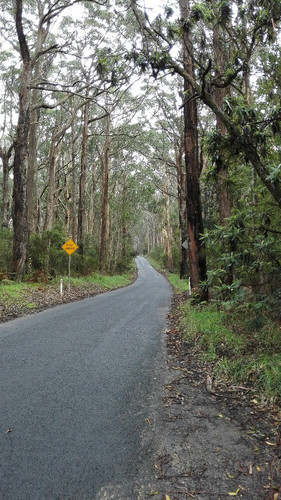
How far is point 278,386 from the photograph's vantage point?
406cm

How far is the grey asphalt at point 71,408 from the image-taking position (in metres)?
2.58

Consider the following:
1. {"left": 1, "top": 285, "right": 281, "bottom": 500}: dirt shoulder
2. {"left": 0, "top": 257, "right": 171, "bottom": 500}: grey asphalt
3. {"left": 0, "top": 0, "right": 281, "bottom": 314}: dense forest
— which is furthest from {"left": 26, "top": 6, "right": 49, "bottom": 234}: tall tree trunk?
{"left": 1, "top": 285, "right": 281, "bottom": 500}: dirt shoulder

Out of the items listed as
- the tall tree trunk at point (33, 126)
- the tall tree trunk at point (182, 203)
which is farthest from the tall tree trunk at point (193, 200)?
the tall tree trunk at point (182, 203)

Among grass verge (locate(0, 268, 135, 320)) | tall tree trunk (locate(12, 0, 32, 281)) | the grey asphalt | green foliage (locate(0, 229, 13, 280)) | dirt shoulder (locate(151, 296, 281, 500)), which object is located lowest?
dirt shoulder (locate(151, 296, 281, 500))

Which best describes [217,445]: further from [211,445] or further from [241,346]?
[241,346]

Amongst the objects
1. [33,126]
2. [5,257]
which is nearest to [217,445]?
[5,257]

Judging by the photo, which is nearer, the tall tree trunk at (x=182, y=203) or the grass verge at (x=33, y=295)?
the grass verge at (x=33, y=295)

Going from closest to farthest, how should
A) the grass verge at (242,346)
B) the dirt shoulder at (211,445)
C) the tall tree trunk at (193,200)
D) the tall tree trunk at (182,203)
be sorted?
the dirt shoulder at (211,445) → the grass verge at (242,346) → the tall tree trunk at (193,200) → the tall tree trunk at (182,203)

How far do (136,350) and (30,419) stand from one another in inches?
115

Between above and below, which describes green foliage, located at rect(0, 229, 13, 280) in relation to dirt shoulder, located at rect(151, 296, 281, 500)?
above

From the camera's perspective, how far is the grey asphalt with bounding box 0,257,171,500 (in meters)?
2.58

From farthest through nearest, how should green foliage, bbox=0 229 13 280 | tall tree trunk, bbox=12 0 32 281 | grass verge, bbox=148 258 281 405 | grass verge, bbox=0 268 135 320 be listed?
tall tree trunk, bbox=12 0 32 281
green foliage, bbox=0 229 13 280
grass verge, bbox=0 268 135 320
grass verge, bbox=148 258 281 405

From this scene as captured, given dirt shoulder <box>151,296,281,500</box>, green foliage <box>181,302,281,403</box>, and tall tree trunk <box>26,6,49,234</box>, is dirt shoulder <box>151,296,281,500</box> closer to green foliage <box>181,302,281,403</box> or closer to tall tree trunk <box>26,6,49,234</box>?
green foliage <box>181,302,281,403</box>

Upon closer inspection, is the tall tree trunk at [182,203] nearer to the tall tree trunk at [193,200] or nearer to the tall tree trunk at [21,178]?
the tall tree trunk at [21,178]
